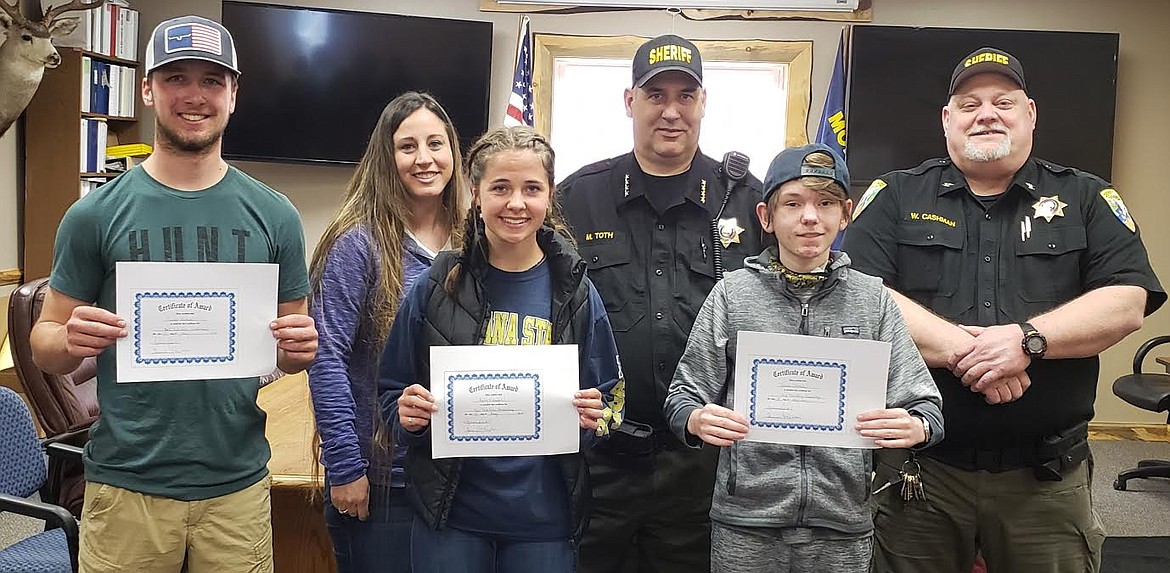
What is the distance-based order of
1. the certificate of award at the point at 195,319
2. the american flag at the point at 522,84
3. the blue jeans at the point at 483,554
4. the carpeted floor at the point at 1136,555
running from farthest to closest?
the american flag at the point at 522,84 < the carpeted floor at the point at 1136,555 < the blue jeans at the point at 483,554 < the certificate of award at the point at 195,319

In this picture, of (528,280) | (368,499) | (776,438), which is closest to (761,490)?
(776,438)

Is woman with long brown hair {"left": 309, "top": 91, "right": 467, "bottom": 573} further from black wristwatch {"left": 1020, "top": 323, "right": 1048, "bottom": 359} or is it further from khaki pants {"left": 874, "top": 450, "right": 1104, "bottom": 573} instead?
black wristwatch {"left": 1020, "top": 323, "right": 1048, "bottom": 359}

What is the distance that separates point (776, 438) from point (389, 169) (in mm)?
1083

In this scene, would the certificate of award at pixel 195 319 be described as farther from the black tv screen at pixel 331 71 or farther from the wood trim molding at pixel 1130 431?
the wood trim molding at pixel 1130 431

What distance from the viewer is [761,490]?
5.92ft

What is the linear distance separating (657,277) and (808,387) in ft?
1.63

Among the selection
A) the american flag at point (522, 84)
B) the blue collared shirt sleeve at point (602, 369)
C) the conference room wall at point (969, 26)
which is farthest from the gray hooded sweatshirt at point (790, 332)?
the conference room wall at point (969, 26)

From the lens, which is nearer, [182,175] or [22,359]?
[182,175]

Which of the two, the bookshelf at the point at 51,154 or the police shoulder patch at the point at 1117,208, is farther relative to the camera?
the bookshelf at the point at 51,154

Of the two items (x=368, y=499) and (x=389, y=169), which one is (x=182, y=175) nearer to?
(x=389, y=169)

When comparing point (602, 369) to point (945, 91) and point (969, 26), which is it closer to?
point (945, 91)

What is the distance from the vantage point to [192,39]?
5.69ft

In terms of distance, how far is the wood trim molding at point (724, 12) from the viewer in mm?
5461

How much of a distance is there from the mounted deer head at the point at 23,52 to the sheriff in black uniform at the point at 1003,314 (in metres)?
4.00
